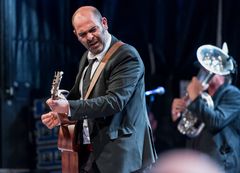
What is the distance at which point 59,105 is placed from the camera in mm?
3004

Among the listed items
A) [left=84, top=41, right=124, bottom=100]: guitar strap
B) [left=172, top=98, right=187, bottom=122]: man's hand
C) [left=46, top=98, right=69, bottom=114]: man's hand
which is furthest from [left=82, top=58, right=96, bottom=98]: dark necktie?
[left=172, top=98, right=187, bottom=122]: man's hand

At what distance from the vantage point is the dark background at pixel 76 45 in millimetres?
5703

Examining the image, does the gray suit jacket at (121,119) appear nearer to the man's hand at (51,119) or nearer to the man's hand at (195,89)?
the man's hand at (51,119)

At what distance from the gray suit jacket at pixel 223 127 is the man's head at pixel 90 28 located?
1762mm

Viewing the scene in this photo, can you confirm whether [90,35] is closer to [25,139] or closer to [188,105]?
[188,105]

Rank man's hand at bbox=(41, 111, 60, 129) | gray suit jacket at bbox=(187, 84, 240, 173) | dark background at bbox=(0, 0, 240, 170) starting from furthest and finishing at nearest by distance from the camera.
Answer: dark background at bbox=(0, 0, 240, 170)
gray suit jacket at bbox=(187, 84, 240, 173)
man's hand at bbox=(41, 111, 60, 129)

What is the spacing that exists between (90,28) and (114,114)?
0.48m

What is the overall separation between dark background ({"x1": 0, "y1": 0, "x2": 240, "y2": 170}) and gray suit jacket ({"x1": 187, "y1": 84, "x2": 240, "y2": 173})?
2.62ft

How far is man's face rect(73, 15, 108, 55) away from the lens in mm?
3201

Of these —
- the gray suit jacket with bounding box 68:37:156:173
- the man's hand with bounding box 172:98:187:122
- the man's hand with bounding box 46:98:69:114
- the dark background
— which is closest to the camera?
the man's hand with bounding box 46:98:69:114

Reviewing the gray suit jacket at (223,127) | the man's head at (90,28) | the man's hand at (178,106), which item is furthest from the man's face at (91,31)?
the man's hand at (178,106)

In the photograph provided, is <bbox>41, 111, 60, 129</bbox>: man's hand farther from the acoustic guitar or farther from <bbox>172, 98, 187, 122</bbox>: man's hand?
<bbox>172, 98, 187, 122</bbox>: man's hand

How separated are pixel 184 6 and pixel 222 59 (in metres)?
1.13

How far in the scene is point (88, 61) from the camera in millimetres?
3479
